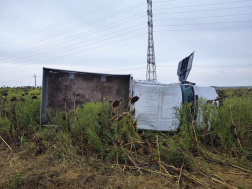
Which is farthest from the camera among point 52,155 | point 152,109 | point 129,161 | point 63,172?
point 152,109

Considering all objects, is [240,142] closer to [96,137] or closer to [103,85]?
[96,137]

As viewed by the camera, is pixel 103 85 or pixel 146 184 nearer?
pixel 146 184

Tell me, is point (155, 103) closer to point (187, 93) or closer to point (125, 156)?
point (187, 93)

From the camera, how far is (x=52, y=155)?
161 inches

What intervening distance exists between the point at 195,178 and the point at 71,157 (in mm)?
2421

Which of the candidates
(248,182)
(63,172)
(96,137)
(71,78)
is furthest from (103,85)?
(248,182)

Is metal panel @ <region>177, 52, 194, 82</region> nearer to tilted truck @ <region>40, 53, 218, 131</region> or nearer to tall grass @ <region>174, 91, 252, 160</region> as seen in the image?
tilted truck @ <region>40, 53, 218, 131</region>

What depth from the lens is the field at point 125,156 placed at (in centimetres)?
307

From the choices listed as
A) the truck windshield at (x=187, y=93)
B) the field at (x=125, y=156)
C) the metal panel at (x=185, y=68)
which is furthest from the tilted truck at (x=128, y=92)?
the metal panel at (x=185, y=68)

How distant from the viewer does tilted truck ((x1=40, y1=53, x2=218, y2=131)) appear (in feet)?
21.5

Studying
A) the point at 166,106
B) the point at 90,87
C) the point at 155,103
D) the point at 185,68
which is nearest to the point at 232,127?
the point at 166,106

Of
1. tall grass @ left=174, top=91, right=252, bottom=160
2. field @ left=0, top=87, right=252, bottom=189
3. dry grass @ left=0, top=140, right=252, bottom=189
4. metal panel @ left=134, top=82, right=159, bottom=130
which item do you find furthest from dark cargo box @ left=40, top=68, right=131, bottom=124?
dry grass @ left=0, top=140, right=252, bottom=189

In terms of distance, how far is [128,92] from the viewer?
22.8 feet

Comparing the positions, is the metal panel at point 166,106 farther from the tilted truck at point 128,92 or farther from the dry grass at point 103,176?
the dry grass at point 103,176
